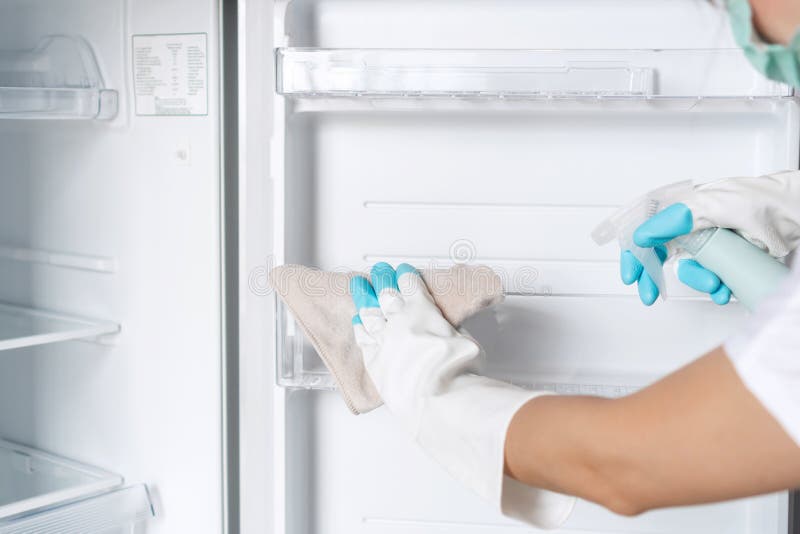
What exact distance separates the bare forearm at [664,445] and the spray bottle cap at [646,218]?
0.50 m

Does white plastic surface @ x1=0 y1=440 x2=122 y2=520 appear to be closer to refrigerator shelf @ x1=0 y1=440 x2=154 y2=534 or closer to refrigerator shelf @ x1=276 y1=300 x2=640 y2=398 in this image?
refrigerator shelf @ x1=0 y1=440 x2=154 y2=534

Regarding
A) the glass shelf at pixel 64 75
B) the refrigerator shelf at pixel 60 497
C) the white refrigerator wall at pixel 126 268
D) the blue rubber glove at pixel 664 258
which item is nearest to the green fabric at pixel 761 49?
the blue rubber glove at pixel 664 258

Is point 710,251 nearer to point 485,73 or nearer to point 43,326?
point 485,73

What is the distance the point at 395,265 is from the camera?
4.68 ft

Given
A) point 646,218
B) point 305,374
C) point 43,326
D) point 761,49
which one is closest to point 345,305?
point 305,374

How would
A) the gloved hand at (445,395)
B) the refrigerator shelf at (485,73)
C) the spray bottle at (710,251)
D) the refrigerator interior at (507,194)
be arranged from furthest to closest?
1. the refrigerator interior at (507,194)
2. the refrigerator shelf at (485,73)
3. the spray bottle at (710,251)
4. the gloved hand at (445,395)

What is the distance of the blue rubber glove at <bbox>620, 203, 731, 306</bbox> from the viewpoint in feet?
3.77

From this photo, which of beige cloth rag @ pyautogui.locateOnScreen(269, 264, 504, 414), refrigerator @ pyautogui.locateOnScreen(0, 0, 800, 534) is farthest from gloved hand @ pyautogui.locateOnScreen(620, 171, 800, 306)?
beige cloth rag @ pyautogui.locateOnScreen(269, 264, 504, 414)

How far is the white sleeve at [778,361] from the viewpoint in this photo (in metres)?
0.62

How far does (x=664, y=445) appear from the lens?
2.21 ft

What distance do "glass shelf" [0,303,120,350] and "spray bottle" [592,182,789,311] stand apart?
79 cm

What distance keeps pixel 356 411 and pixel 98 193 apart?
586 mm

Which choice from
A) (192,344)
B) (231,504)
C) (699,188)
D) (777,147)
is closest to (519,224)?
(699,188)

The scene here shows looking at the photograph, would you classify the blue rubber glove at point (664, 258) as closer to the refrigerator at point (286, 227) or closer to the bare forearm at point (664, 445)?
the refrigerator at point (286, 227)
